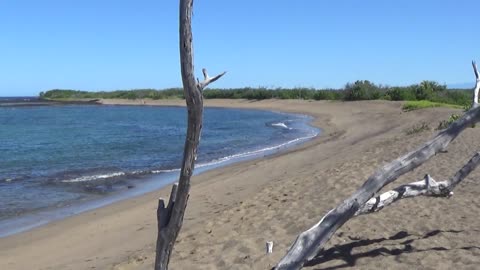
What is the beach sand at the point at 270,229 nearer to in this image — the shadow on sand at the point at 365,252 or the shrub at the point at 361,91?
the shadow on sand at the point at 365,252

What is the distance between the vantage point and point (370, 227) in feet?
21.8

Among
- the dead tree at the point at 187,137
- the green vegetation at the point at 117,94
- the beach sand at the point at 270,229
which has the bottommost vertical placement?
the beach sand at the point at 270,229

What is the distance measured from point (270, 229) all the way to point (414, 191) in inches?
92.7

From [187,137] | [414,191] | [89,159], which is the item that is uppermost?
[187,137]

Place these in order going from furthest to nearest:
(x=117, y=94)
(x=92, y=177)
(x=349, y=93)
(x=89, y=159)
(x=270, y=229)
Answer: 1. (x=117, y=94)
2. (x=349, y=93)
3. (x=89, y=159)
4. (x=92, y=177)
5. (x=270, y=229)

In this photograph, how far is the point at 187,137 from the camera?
3273mm

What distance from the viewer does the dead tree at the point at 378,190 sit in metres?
4.10

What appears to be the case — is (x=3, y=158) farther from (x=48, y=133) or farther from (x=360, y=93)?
(x=360, y=93)

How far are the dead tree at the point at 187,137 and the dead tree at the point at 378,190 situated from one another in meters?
0.96

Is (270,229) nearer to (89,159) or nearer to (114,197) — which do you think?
(114,197)

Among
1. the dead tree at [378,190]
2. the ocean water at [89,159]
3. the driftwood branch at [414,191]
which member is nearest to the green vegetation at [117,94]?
the ocean water at [89,159]

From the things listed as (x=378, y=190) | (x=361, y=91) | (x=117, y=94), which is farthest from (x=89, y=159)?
(x=117, y=94)

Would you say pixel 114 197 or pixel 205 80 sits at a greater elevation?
pixel 205 80

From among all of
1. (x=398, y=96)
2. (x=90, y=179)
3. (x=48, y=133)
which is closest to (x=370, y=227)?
(x=90, y=179)
